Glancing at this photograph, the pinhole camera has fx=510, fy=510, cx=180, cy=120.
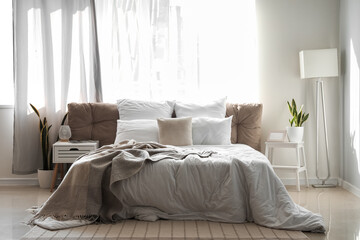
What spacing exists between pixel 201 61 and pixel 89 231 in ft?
9.44

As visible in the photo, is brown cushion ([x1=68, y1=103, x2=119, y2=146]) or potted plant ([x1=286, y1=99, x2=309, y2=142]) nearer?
potted plant ([x1=286, y1=99, x2=309, y2=142])

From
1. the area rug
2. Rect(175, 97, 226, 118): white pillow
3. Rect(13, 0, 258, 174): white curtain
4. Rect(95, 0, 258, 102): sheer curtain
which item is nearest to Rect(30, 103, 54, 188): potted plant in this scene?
Rect(13, 0, 258, 174): white curtain

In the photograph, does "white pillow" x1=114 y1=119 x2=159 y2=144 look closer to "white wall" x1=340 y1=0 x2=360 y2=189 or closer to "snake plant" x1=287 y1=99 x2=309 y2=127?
"snake plant" x1=287 y1=99 x2=309 y2=127

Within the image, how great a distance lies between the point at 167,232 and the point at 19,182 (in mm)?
2964

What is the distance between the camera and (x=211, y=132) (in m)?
5.48

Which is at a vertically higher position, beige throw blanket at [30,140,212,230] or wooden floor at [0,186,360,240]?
beige throw blanket at [30,140,212,230]

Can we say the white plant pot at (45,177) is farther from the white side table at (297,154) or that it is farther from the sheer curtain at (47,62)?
the white side table at (297,154)

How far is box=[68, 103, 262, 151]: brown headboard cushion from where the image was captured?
5.82 m

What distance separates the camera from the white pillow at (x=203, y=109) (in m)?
5.72

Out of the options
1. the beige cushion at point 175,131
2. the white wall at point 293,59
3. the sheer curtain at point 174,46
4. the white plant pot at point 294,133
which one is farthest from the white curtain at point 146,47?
the white plant pot at point 294,133

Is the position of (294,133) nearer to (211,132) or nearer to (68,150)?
(211,132)

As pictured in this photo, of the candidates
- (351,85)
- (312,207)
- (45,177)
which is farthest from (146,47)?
(312,207)

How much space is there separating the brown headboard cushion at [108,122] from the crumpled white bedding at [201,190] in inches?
64.9

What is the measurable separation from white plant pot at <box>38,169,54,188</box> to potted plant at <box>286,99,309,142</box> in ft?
9.09
